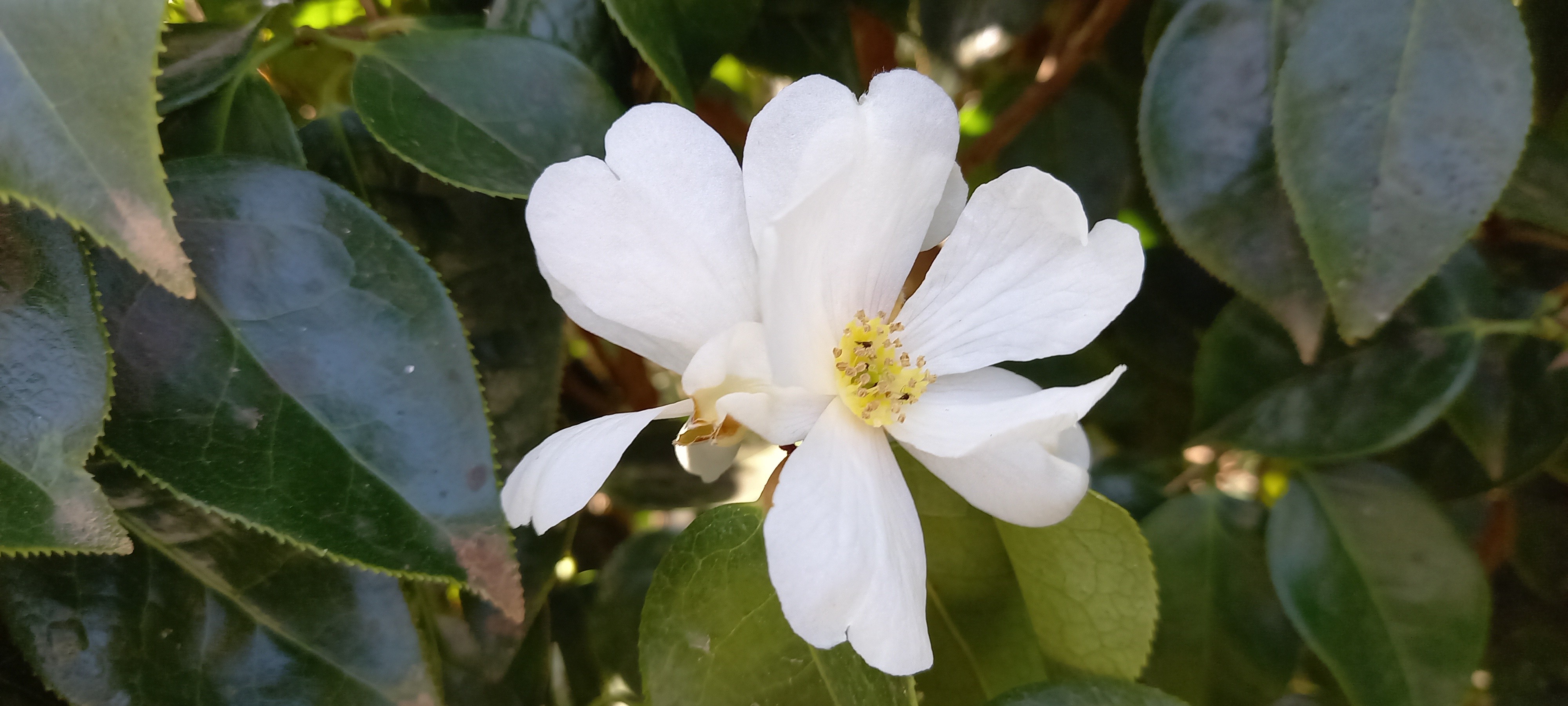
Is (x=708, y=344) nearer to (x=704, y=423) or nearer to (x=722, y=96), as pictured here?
(x=704, y=423)

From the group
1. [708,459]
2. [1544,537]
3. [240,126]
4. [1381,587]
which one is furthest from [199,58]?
[1544,537]

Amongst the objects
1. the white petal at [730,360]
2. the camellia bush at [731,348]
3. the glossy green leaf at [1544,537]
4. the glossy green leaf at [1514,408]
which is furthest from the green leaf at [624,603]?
the glossy green leaf at [1544,537]

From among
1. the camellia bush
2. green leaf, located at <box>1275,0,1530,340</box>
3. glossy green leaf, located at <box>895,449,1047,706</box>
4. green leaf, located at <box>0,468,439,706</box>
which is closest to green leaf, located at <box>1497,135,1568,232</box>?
the camellia bush

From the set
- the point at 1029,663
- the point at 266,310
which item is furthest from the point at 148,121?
the point at 1029,663

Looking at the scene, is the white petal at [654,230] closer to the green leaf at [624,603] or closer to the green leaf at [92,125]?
the green leaf at [92,125]

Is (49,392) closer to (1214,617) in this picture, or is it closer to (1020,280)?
(1020,280)

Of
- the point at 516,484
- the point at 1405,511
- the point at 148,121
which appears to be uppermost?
the point at 148,121

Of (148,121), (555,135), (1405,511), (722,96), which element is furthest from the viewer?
(722,96)
